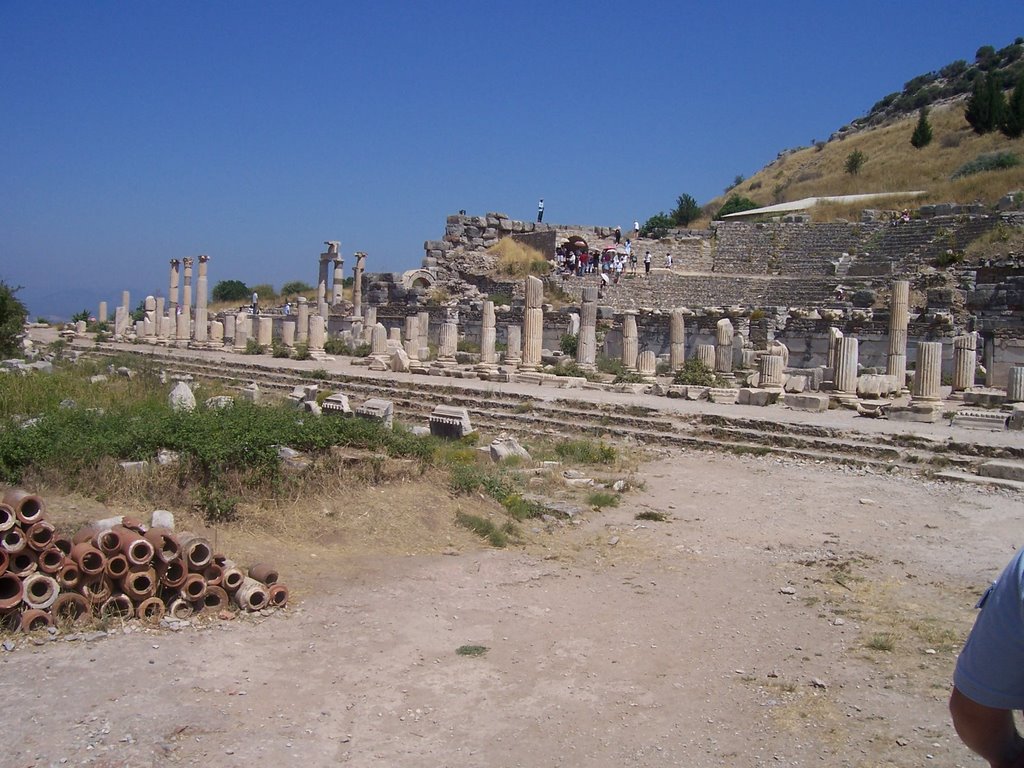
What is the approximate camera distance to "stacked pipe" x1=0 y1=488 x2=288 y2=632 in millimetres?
5656

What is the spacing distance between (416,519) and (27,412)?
250 inches

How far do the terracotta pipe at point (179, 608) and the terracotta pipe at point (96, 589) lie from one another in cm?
41

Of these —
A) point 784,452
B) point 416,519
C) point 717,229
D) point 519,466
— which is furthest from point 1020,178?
point 416,519

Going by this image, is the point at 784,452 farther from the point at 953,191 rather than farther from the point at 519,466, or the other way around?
the point at 953,191

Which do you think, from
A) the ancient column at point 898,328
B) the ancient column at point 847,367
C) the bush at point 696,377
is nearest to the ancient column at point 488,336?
the bush at point 696,377

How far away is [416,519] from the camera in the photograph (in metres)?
8.60

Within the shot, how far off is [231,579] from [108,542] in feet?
2.85

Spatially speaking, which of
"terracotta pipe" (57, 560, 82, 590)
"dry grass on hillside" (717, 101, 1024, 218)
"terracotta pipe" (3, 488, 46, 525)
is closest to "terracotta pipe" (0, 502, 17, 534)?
"terracotta pipe" (3, 488, 46, 525)

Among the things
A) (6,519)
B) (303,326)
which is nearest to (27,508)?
(6,519)

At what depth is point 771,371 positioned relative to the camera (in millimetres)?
20141

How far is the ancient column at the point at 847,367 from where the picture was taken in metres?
19.1

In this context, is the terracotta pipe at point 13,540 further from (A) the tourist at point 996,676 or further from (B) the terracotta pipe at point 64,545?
(A) the tourist at point 996,676

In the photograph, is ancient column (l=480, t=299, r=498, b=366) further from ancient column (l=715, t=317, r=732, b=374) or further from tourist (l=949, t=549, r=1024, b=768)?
tourist (l=949, t=549, r=1024, b=768)

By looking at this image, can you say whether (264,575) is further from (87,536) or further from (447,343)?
(447,343)
